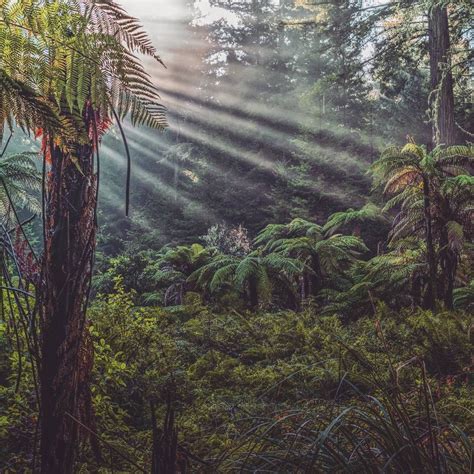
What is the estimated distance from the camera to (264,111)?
1852 centimetres

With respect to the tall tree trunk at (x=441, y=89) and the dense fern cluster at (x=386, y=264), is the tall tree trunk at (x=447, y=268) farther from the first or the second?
the tall tree trunk at (x=441, y=89)

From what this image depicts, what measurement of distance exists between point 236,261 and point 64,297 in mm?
6342

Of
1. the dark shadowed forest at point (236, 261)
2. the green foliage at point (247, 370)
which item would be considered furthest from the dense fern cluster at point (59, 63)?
the green foliage at point (247, 370)

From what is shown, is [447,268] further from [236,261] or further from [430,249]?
[236,261]

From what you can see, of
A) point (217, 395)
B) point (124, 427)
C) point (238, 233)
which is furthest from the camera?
point (238, 233)

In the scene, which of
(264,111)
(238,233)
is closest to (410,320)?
(238,233)

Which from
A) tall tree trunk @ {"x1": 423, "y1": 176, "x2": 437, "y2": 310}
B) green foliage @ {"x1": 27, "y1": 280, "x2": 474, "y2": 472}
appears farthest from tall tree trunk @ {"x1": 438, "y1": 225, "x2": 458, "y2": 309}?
Result: green foliage @ {"x1": 27, "y1": 280, "x2": 474, "y2": 472}

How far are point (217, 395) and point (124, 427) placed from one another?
893 mm

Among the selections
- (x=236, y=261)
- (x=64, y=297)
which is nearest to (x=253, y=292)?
(x=236, y=261)

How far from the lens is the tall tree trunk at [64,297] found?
1.40 metres

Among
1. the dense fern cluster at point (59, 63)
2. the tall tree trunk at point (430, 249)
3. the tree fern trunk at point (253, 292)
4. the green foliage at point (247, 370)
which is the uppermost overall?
the dense fern cluster at point (59, 63)

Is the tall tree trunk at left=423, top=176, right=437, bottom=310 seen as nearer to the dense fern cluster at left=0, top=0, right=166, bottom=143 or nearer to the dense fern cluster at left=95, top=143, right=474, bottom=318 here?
the dense fern cluster at left=95, top=143, right=474, bottom=318

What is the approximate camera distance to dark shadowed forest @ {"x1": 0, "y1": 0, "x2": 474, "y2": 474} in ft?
4.25

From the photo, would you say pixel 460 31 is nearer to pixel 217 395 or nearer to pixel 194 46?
pixel 217 395
